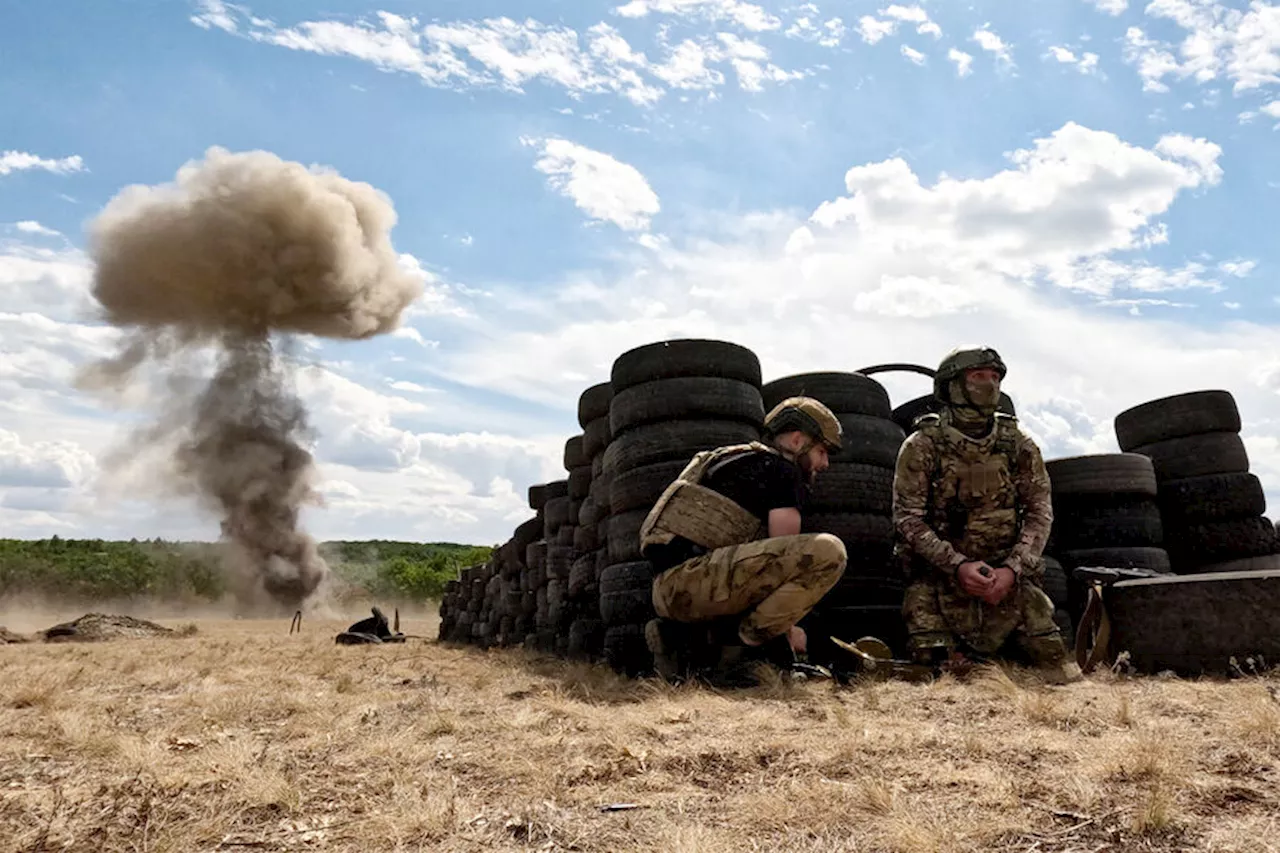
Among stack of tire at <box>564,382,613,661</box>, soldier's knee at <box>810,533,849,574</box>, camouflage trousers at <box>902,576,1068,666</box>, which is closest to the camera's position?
soldier's knee at <box>810,533,849,574</box>

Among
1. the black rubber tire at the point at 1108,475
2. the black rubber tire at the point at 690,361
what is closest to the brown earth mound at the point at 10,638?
the black rubber tire at the point at 690,361

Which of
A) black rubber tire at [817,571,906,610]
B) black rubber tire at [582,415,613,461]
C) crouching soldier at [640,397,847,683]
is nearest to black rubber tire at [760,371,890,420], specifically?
black rubber tire at [817,571,906,610]

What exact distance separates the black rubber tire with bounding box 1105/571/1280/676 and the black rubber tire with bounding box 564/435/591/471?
4474 mm

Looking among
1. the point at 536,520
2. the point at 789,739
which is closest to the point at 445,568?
the point at 536,520

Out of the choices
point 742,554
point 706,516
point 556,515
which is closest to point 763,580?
point 742,554

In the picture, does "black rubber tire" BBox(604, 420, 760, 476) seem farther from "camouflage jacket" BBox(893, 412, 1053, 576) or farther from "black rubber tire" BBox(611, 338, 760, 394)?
"camouflage jacket" BBox(893, 412, 1053, 576)

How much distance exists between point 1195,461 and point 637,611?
4.18 metres

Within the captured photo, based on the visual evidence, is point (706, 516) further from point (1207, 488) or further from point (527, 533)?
point (527, 533)

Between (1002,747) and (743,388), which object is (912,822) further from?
(743,388)

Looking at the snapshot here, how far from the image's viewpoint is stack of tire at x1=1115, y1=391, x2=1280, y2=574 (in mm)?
6379

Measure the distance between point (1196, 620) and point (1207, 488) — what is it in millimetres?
2732

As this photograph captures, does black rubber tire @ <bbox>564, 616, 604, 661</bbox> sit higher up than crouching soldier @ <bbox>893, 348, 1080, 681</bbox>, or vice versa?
crouching soldier @ <bbox>893, 348, 1080, 681</bbox>

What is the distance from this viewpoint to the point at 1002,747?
8.50ft

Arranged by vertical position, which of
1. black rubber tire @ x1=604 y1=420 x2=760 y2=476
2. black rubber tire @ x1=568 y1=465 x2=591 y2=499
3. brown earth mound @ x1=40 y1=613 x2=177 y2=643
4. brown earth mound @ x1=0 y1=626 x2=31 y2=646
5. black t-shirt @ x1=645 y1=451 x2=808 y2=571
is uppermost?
black rubber tire @ x1=604 y1=420 x2=760 y2=476
